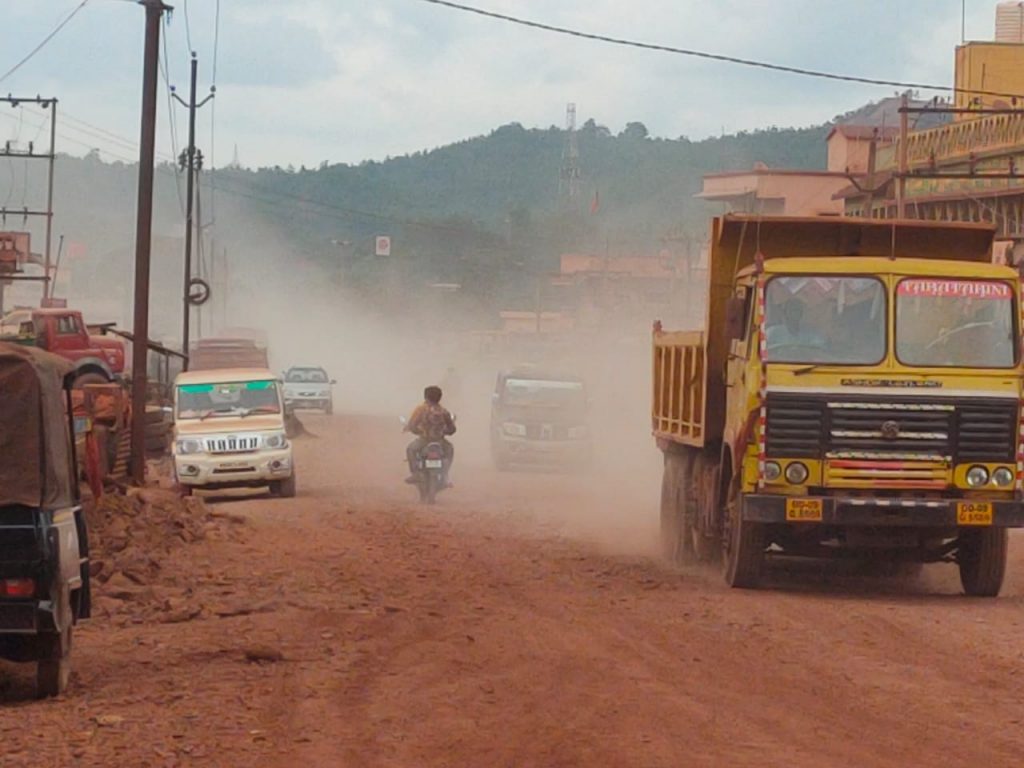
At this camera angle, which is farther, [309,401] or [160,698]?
[309,401]

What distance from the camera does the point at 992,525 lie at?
15.0m

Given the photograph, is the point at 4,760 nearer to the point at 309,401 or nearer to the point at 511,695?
the point at 511,695

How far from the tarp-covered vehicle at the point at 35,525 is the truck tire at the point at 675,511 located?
9236mm

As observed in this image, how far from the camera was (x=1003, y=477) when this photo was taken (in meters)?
15.1

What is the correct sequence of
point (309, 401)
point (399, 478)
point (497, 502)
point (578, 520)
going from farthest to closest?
1. point (309, 401)
2. point (399, 478)
3. point (497, 502)
4. point (578, 520)

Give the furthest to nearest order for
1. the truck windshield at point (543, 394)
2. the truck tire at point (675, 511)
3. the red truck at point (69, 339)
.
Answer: the red truck at point (69, 339), the truck windshield at point (543, 394), the truck tire at point (675, 511)

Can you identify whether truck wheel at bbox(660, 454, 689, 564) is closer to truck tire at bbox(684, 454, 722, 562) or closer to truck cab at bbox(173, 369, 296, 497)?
truck tire at bbox(684, 454, 722, 562)

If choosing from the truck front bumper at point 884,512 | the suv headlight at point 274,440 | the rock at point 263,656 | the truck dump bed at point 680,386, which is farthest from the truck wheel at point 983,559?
the suv headlight at point 274,440

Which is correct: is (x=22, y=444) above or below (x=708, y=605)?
above

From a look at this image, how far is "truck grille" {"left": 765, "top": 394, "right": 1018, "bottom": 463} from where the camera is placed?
1502 cm

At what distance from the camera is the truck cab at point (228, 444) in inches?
1101

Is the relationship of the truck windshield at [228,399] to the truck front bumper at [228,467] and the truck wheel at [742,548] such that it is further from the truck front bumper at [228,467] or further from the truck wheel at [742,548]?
the truck wheel at [742,548]

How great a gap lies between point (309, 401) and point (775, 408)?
47394 mm

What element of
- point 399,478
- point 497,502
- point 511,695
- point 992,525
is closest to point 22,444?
point 511,695
